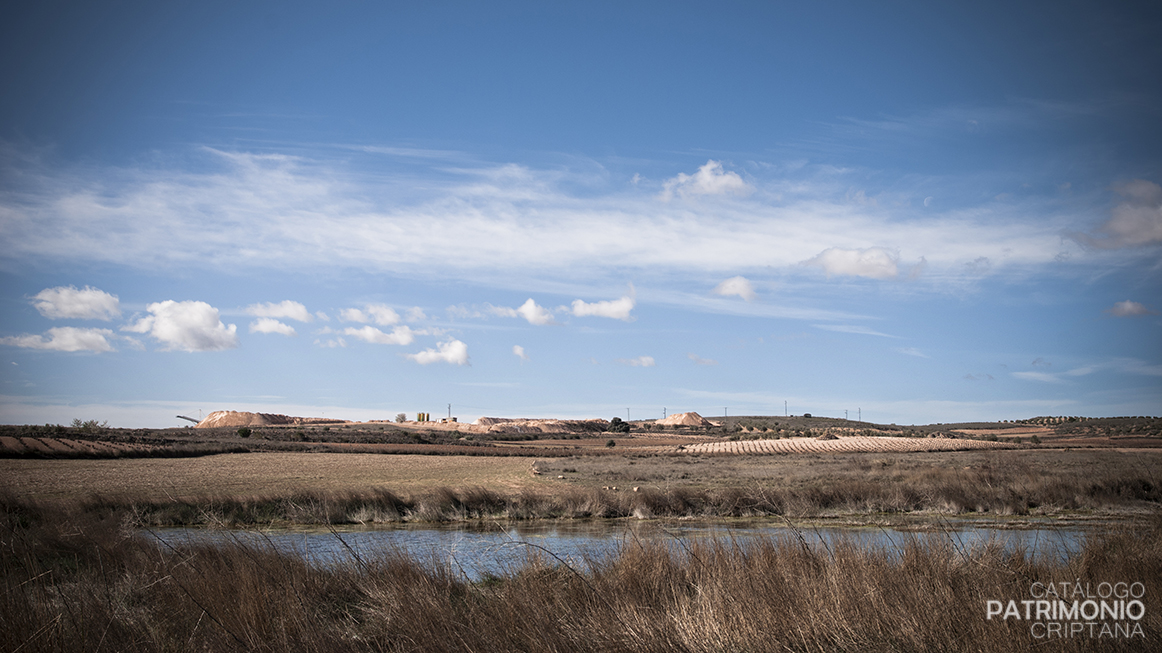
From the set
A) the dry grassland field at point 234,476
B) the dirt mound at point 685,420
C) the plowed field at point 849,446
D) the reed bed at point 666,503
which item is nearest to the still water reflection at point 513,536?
the reed bed at point 666,503

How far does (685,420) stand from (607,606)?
176 metres

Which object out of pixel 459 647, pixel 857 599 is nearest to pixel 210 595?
pixel 459 647

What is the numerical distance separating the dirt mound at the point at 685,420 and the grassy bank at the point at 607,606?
165 m

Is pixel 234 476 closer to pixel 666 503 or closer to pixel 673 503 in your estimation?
pixel 666 503

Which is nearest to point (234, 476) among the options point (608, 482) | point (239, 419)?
point (608, 482)

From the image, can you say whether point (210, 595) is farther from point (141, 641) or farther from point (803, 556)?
point (803, 556)

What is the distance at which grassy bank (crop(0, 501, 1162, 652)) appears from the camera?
503 centimetres

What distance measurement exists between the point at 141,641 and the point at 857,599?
5.95 m

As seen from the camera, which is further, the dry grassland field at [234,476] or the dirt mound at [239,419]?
the dirt mound at [239,419]

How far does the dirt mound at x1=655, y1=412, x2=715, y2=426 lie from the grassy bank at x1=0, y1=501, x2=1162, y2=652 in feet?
540

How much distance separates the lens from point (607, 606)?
5988 millimetres

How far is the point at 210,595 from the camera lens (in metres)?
6.30

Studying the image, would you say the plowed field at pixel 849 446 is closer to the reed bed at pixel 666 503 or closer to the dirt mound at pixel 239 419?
the reed bed at pixel 666 503

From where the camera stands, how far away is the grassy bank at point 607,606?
503cm
